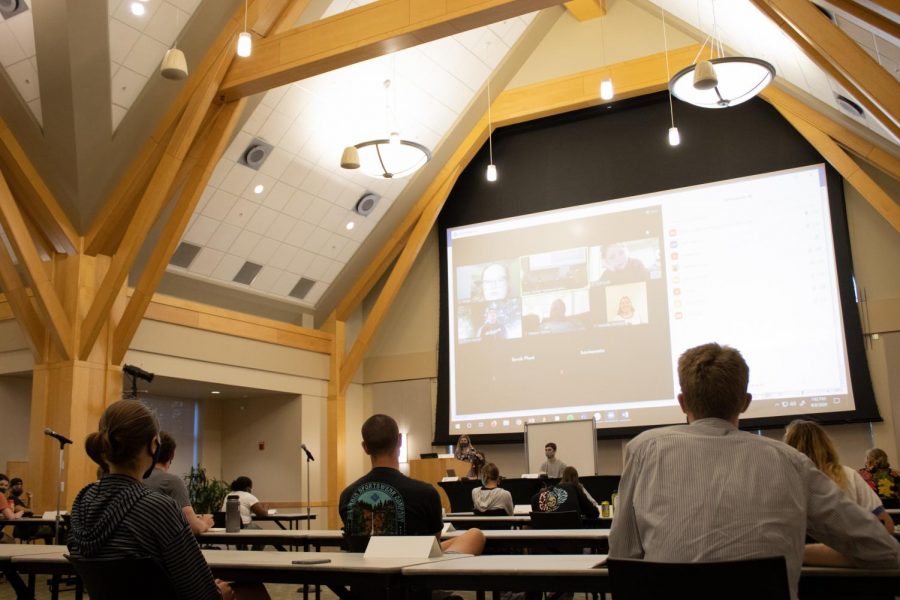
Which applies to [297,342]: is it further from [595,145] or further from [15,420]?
[595,145]

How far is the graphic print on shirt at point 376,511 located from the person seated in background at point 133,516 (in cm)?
85

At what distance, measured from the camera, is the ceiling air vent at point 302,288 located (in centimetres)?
1294

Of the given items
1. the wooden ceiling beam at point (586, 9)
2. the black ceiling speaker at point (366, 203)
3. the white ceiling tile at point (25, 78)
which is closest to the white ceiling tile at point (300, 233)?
the black ceiling speaker at point (366, 203)

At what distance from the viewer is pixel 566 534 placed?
371cm

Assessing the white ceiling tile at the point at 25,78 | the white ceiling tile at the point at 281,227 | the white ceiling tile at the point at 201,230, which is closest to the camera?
the white ceiling tile at the point at 25,78

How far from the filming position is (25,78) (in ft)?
27.9

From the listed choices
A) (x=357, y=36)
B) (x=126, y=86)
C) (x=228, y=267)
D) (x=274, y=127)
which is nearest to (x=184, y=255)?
(x=228, y=267)

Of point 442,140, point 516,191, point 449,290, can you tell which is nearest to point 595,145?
point 516,191

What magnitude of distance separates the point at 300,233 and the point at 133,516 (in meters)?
10.2

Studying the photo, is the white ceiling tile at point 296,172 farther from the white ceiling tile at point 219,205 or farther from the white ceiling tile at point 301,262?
the white ceiling tile at point 301,262

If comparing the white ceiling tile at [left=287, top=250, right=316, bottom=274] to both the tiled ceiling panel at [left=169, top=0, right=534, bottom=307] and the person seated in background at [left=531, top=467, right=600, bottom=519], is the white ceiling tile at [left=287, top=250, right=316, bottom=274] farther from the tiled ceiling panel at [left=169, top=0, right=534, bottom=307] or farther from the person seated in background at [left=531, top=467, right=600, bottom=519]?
the person seated in background at [left=531, top=467, right=600, bottom=519]

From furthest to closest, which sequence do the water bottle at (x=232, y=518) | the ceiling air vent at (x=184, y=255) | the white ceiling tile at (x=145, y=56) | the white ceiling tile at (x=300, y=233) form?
the white ceiling tile at (x=300, y=233), the ceiling air vent at (x=184, y=255), the white ceiling tile at (x=145, y=56), the water bottle at (x=232, y=518)

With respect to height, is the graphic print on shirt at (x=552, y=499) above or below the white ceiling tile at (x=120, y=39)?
below

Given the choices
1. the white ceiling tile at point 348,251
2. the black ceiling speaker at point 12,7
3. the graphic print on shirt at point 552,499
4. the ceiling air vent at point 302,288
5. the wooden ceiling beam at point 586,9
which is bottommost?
the graphic print on shirt at point 552,499
